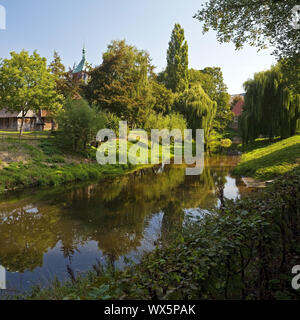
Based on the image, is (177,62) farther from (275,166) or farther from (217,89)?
(275,166)

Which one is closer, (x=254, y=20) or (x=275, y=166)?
(x=254, y=20)

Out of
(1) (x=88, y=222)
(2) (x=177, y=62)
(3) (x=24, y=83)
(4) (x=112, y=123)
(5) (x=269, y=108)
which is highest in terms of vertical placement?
(2) (x=177, y=62)

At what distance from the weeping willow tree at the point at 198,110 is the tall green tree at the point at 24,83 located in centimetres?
1840

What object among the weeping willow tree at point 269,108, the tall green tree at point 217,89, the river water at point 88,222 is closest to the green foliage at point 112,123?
the river water at point 88,222

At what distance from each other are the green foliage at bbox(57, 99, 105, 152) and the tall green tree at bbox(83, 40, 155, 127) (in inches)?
235

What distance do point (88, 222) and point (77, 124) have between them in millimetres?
13520

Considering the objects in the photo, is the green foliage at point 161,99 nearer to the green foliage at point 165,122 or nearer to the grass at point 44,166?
the green foliage at point 165,122

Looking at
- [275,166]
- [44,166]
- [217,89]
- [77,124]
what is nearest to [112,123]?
[77,124]

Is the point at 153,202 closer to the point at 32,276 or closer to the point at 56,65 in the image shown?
the point at 32,276

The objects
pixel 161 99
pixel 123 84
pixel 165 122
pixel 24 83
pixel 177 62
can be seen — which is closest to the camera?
pixel 24 83

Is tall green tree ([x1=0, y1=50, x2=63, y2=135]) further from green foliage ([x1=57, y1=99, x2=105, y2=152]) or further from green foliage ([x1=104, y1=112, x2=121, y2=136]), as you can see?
green foliage ([x1=104, y1=112, x2=121, y2=136])

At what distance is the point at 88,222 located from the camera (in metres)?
8.93

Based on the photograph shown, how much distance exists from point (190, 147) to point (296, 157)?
70.6ft

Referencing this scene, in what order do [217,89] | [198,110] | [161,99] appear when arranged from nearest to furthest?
[198,110] < [161,99] < [217,89]
